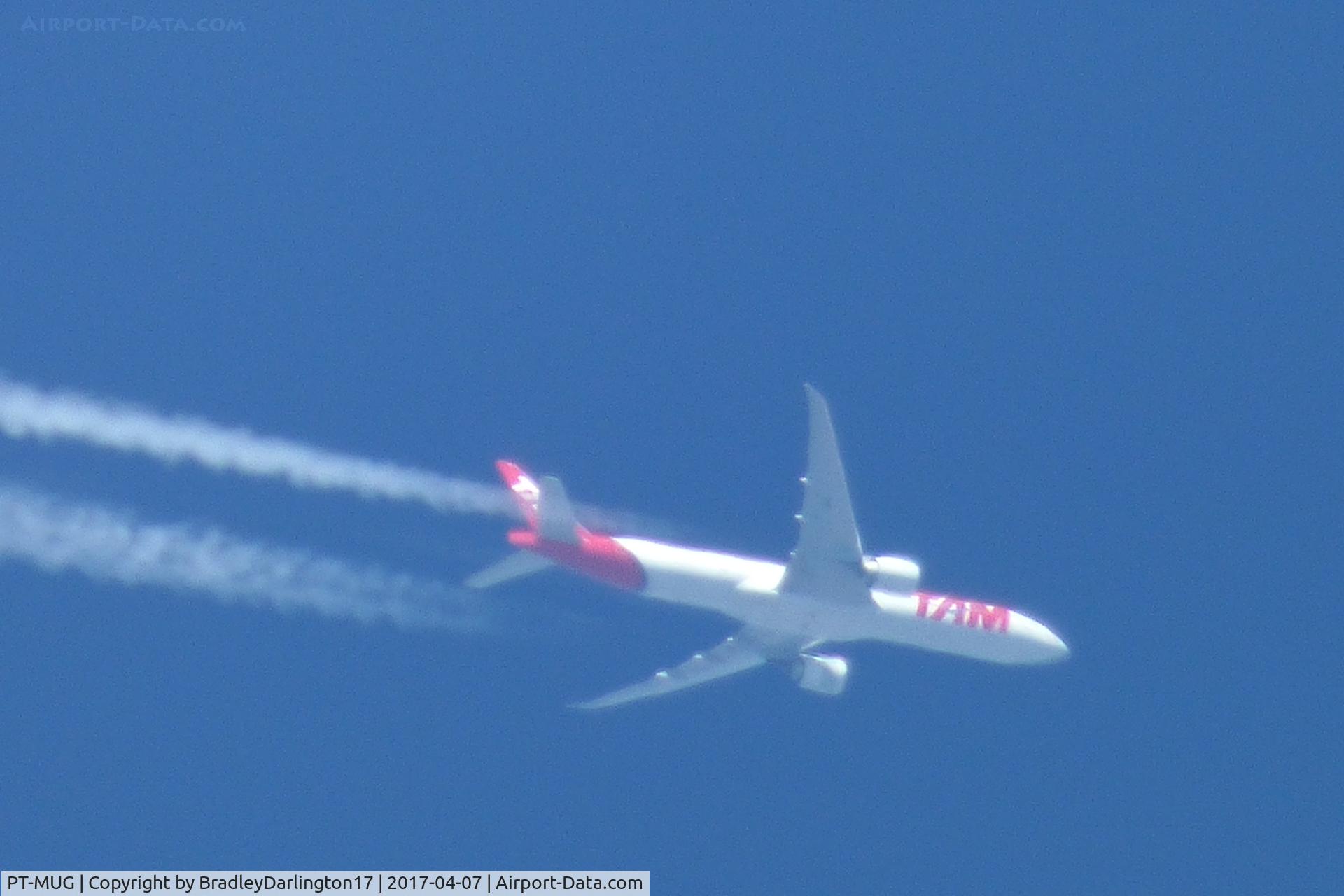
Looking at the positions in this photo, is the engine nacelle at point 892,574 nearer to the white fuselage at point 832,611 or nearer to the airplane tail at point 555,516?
the white fuselage at point 832,611

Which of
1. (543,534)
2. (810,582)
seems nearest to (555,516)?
(543,534)

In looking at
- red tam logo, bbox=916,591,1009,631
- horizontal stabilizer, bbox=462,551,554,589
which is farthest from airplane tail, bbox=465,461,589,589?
red tam logo, bbox=916,591,1009,631

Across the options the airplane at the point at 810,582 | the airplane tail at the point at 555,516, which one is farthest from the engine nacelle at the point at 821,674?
the airplane tail at the point at 555,516

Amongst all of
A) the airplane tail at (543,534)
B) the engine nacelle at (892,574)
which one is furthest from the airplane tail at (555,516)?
the engine nacelle at (892,574)

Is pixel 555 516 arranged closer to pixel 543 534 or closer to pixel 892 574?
pixel 543 534

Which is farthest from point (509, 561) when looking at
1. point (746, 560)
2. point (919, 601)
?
point (919, 601)

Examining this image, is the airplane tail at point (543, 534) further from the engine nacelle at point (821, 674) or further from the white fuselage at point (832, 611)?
the engine nacelle at point (821, 674)
